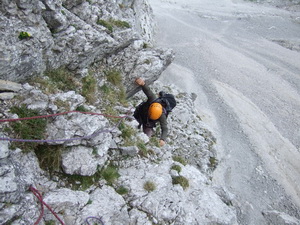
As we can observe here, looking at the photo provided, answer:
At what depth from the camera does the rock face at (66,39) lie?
22.9 feet

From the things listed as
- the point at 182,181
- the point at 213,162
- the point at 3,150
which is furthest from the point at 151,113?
the point at 213,162

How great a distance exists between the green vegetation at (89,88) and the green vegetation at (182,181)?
4262 millimetres

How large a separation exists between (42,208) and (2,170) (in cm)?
124

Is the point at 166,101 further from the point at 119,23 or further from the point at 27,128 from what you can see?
the point at 119,23

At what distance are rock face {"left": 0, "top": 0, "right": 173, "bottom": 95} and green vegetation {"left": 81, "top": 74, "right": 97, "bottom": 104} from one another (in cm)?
57

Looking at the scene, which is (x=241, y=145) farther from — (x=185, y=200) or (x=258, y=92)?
(x=185, y=200)

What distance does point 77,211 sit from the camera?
5.71m

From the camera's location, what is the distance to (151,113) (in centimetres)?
814

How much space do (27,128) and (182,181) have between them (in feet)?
17.0

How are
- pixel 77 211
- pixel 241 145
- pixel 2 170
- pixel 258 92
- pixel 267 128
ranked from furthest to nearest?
pixel 258 92, pixel 267 128, pixel 241 145, pixel 77 211, pixel 2 170

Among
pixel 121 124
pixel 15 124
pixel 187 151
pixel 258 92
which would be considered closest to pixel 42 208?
pixel 15 124

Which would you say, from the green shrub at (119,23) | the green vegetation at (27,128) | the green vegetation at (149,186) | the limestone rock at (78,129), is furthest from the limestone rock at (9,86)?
the green shrub at (119,23)

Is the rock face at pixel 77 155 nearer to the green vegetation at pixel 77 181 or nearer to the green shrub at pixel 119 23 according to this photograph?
the green vegetation at pixel 77 181

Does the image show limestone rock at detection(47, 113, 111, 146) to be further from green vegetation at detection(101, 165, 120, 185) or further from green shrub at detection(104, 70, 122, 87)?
green shrub at detection(104, 70, 122, 87)
